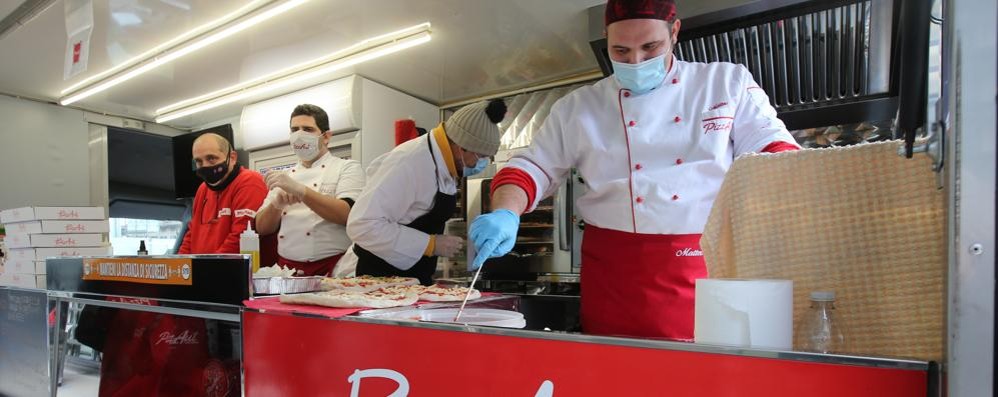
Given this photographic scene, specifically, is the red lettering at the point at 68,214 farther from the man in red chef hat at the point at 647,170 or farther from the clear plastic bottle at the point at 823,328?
the clear plastic bottle at the point at 823,328

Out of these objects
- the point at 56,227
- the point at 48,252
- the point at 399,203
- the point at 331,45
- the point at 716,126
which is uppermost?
the point at 331,45

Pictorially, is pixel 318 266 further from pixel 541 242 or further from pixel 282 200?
pixel 541 242

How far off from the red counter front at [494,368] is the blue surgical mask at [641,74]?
873 millimetres

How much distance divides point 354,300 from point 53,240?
2315mm

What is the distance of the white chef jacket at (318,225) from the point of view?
2.64 m

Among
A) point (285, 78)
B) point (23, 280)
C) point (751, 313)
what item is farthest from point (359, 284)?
point (285, 78)

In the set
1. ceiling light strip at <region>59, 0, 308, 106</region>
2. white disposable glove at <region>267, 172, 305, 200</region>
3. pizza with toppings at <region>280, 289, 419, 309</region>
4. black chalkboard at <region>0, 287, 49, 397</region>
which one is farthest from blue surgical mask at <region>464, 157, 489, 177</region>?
black chalkboard at <region>0, 287, 49, 397</region>

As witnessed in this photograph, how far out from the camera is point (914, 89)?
0.48 meters

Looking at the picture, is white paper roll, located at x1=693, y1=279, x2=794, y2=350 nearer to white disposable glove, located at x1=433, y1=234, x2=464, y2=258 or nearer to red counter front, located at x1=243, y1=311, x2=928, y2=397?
red counter front, located at x1=243, y1=311, x2=928, y2=397

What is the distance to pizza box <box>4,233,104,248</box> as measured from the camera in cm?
260

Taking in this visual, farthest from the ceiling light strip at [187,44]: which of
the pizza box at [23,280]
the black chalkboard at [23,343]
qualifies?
the black chalkboard at [23,343]

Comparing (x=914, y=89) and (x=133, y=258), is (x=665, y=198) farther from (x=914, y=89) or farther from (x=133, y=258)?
(x=133, y=258)

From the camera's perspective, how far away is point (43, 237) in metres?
2.60

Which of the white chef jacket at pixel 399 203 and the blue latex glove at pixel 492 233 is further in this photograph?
the white chef jacket at pixel 399 203
